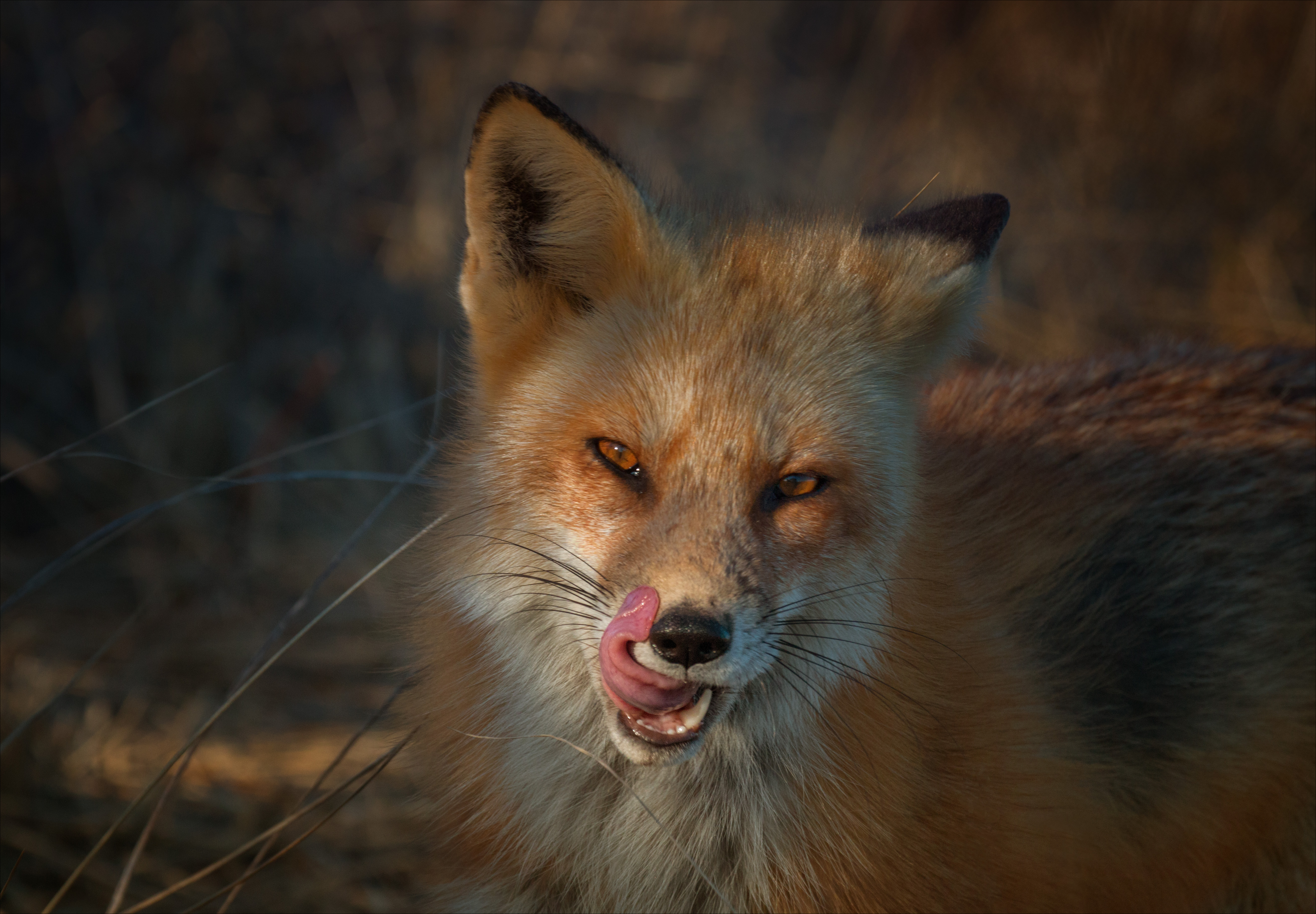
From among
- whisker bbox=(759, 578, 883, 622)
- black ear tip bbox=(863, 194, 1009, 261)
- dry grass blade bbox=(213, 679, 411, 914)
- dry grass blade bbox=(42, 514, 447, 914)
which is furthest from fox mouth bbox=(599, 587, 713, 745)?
black ear tip bbox=(863, 194, 1009, 261)

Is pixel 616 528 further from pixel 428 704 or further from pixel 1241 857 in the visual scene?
pixel 1241 857

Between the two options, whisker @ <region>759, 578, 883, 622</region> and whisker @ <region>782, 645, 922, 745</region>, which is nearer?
whisker @ <region>759, 578, 883, 622</region>

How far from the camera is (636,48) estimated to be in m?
6.79

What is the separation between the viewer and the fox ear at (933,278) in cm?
214

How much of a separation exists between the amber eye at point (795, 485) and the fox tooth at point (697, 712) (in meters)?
0.38

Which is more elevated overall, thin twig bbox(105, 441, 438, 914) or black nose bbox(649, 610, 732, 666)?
black nose bbox(649, 610, 732, 666)

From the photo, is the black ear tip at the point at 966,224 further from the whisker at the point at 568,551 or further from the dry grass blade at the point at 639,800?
the dry grass blade at the point at 639,800

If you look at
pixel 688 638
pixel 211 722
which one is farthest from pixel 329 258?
pixel 688 638

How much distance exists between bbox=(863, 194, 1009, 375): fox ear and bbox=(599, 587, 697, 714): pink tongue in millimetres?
809

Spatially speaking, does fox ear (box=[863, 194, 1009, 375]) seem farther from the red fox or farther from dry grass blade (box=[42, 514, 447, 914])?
dry grass blade (box=[42, 514, 447, 914])

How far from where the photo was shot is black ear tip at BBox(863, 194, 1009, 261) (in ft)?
7.11

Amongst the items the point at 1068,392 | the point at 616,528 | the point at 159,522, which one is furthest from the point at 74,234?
the point at 1068,392

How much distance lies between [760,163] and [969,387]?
376 centimetres

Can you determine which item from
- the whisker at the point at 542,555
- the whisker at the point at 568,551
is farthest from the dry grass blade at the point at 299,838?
the whisker at the point at 568,551
